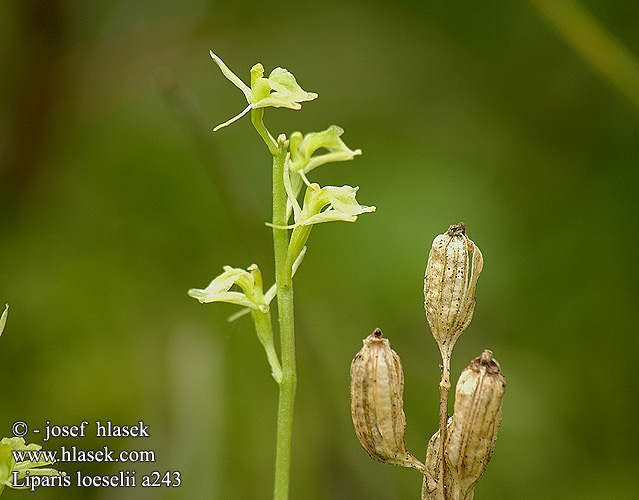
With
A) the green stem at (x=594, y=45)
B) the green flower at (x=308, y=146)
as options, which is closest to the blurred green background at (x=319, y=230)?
the green stem at (x=594, y=45)

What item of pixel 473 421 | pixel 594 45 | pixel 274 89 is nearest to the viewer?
pixel 473 421

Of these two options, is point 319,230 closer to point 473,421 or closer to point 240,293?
point 240,293

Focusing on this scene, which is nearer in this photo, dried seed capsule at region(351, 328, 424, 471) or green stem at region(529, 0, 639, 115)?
dried seed capsule at region(351, 328, 424, 471)

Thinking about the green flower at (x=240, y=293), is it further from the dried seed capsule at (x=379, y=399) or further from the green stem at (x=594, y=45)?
the green stem at (x=594, y=45)

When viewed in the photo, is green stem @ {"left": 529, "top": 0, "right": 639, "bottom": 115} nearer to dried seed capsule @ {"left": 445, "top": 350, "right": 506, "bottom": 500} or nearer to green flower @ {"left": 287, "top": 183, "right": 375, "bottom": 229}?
green flower @ {"left": 287, "top": 183, "right": 375, "bottom": 229}

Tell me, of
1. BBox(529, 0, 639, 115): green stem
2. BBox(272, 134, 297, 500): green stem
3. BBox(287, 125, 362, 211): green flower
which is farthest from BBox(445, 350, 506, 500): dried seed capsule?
BBox(529, 0, 639, 115): green stem

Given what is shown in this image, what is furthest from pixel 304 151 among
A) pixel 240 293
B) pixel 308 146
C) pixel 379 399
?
pixel 379 399

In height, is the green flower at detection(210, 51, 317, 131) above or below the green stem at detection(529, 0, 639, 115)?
below
